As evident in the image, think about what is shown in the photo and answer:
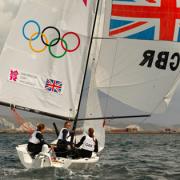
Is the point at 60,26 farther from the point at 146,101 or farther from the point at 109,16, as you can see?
the point at 146,101

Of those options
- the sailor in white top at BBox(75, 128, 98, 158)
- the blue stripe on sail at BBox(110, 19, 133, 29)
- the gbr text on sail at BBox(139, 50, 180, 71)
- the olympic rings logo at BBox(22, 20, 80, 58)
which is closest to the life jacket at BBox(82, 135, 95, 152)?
the sailor in white top at BBox(75, 128, 98, 158)

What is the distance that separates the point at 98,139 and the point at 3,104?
3608mm

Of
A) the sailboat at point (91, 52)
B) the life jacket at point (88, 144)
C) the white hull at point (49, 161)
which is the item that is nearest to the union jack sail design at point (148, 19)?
the sailboat at point (91, 52)

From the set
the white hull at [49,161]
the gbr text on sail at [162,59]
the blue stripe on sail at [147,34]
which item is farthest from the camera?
the blue stripe on sail at [147,34]

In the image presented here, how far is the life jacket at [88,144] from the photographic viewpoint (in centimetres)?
1544

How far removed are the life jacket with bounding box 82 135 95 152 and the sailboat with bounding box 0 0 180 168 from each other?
0.83 m

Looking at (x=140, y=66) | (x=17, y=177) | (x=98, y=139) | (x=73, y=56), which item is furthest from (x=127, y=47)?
(x=17, y=177)

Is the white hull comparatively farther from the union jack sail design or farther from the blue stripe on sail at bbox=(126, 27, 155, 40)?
the union jack sail design

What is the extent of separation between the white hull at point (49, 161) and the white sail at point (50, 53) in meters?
1.75

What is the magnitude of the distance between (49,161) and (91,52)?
430cm

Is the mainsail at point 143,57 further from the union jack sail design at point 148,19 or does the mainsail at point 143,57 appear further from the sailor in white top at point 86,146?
the sailor in white top at point 86,146

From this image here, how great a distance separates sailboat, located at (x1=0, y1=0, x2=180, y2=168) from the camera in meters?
16.1

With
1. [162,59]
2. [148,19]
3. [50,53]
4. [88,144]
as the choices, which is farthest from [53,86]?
[148,19]

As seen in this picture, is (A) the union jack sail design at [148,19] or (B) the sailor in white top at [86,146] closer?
(B) the sailor in white top at [86,146]
